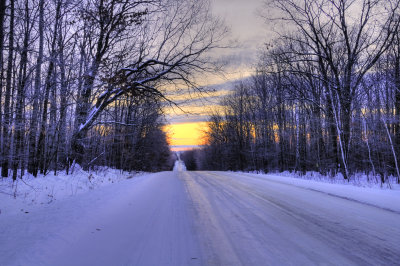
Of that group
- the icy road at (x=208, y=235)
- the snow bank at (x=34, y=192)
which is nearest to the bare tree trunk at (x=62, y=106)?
the snow bank at (x=34, y=192)

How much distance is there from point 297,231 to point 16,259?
11.6 ft

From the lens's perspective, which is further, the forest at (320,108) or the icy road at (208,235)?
the forest at (320,108)

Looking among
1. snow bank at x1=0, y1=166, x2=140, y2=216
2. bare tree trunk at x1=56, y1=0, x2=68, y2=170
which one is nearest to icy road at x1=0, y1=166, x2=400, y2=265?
snow bank at x1=0, y1=166, x2=140, y2=216

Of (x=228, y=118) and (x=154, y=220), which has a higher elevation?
(x=228, y=118)

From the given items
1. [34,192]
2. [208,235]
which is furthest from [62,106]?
[208,235]

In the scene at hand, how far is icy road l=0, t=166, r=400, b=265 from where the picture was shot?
258 cm

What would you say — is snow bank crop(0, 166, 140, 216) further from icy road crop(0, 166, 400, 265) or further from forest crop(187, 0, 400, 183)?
forest crop(187, 0, 400, 183)

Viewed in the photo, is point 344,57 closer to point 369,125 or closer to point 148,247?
point 369,125

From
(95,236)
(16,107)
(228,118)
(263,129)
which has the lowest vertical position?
(95,236)

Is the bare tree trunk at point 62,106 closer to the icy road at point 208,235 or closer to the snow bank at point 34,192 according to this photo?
the snow bank at point 34,192

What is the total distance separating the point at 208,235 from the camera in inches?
131

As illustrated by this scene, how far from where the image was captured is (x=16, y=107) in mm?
6012

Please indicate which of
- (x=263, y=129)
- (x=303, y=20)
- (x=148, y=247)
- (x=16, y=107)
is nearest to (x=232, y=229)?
(x=148, y=247)

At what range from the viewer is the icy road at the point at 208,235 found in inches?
102
